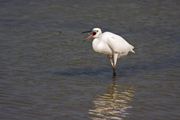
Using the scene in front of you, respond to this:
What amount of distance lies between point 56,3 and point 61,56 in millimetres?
7803

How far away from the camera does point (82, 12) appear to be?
1686 centimetres

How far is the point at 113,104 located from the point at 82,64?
10.3ft

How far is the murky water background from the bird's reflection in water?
0.06 ft

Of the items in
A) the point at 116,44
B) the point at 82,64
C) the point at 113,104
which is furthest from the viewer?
the point at 82,64

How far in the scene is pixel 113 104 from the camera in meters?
7.46

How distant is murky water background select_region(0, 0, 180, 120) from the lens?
7090 mm

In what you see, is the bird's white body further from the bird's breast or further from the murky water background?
the murky water background

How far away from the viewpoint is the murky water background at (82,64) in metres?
7.09

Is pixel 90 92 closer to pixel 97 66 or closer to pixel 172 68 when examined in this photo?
pixel 97 66

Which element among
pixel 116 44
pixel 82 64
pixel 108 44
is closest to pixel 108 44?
pixel 108 44

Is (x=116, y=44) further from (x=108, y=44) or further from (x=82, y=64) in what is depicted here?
(x=82, y=64)

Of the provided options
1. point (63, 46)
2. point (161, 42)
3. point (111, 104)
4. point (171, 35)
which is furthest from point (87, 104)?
point (171, 35)

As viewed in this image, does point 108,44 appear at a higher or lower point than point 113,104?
higher

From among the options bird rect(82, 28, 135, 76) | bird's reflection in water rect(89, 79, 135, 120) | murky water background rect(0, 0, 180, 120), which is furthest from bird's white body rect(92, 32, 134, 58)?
bird's reflection in water rect(89, 79, 135, 120)
